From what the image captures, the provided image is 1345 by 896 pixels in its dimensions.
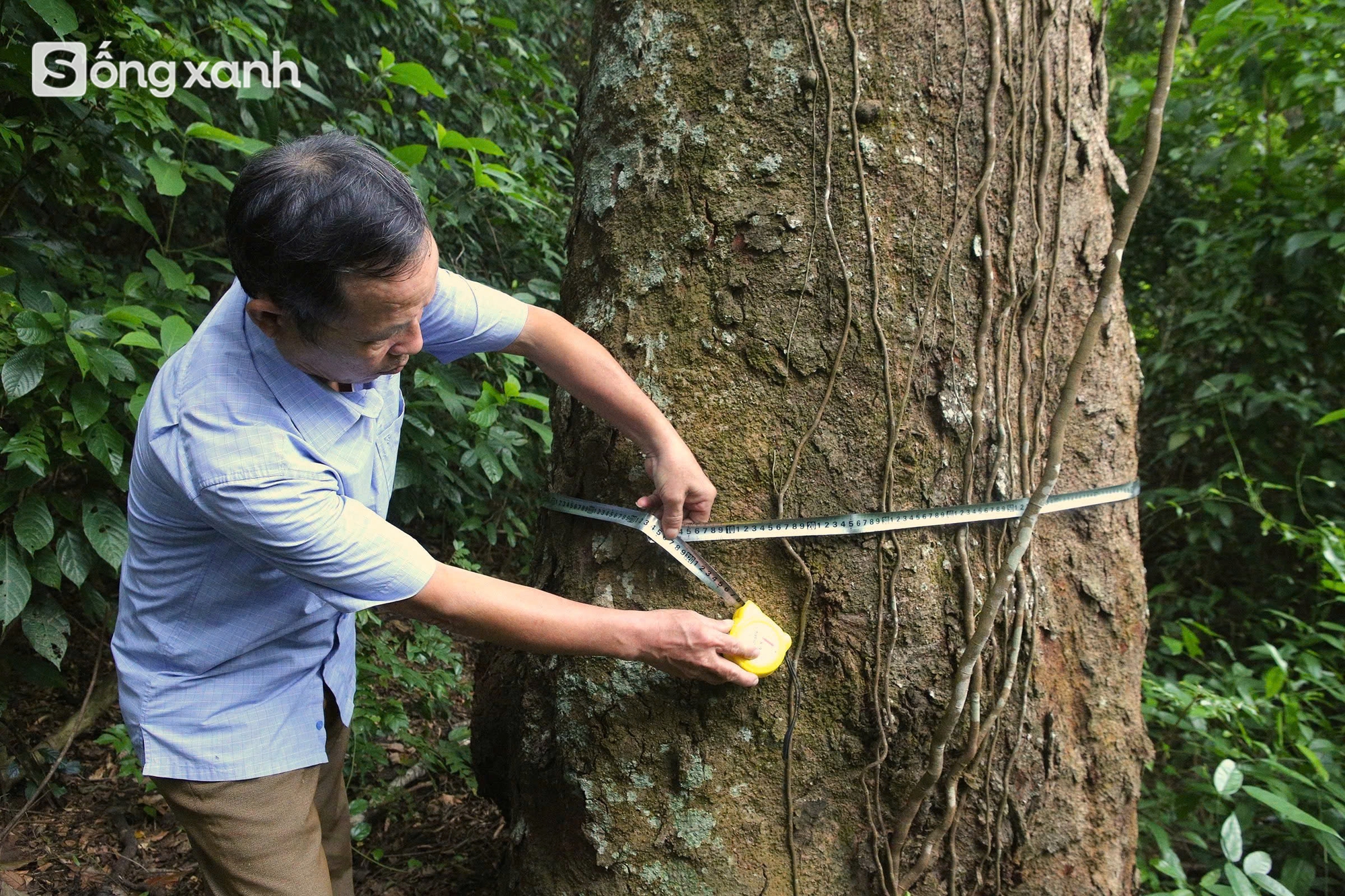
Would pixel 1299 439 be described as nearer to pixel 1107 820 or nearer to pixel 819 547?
pixel 1107 820

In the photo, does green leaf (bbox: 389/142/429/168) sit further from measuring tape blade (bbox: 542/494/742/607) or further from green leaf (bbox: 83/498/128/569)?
measuring tape blade (bbox: 542/494/742/607)

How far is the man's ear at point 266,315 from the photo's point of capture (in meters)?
1.34

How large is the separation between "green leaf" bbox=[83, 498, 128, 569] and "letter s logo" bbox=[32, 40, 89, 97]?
1118 millimetres

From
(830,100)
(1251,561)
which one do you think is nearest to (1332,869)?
(1251,561)

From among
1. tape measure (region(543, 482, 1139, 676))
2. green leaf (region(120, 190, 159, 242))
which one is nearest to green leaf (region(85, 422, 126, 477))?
green leaf (region(120, 190, 159, 242))

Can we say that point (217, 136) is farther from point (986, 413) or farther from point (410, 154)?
point (986, 413)

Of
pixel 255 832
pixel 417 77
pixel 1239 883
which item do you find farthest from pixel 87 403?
pixel 1239 883

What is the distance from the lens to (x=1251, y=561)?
165 inches

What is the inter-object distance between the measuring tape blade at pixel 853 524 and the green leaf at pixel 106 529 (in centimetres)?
165

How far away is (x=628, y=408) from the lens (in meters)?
1.79

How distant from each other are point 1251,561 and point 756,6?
151 inches

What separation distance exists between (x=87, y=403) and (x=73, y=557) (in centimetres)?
48

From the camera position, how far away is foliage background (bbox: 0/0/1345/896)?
2289 mm

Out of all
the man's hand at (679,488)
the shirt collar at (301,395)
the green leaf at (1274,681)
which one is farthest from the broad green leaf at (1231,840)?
the shirt collar at (301,395)
